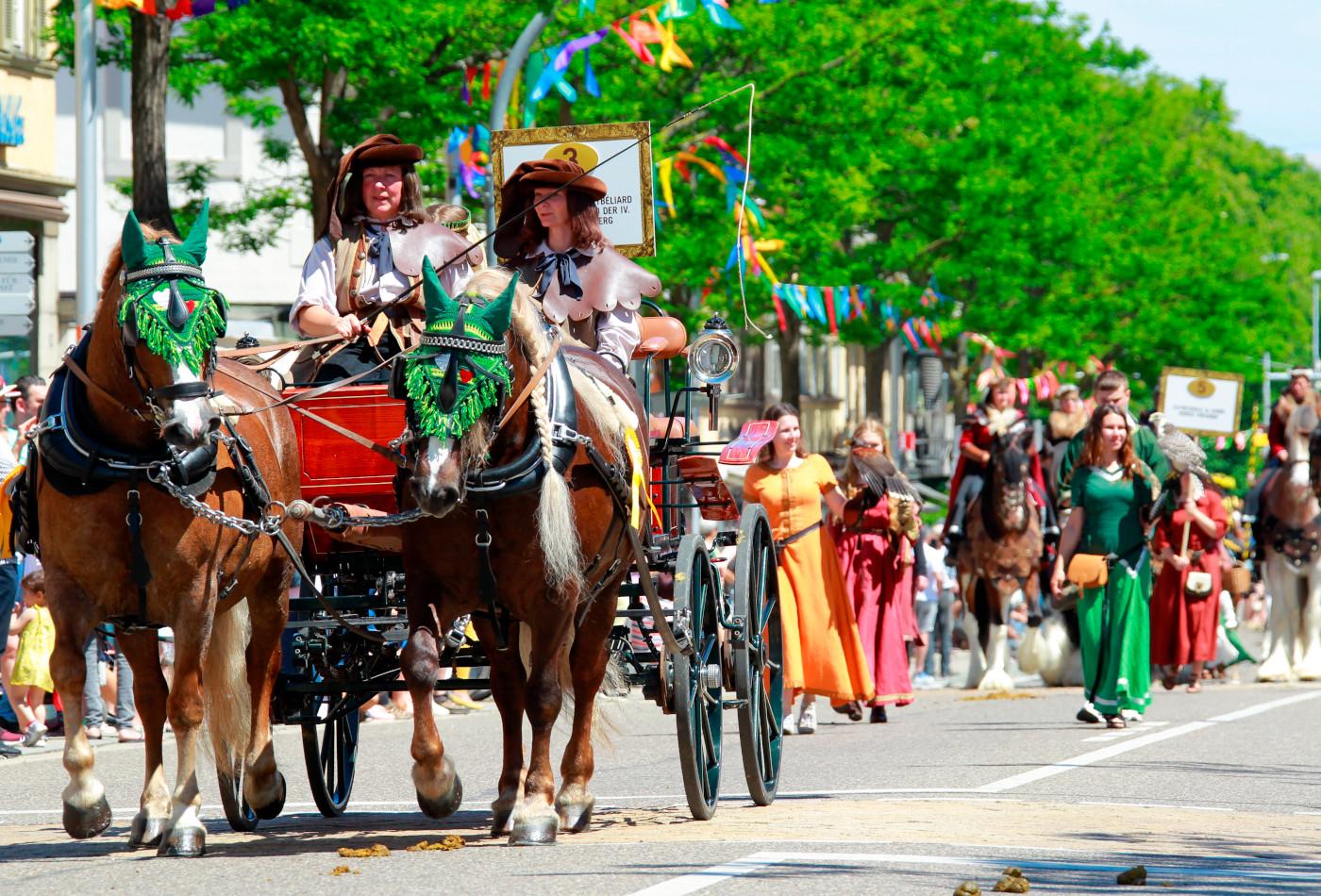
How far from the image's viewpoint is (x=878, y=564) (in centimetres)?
1672

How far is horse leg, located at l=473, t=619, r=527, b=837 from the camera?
891 centimetres

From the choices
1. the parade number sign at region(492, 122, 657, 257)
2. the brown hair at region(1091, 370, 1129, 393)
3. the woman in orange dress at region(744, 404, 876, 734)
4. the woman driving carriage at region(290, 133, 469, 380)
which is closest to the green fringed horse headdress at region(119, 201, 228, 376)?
the woman driving carriage at region(290, 133, 469, 380)

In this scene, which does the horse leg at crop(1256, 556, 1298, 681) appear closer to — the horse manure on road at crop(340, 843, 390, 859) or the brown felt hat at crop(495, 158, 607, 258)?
the brown felt hat at crop(495, 158, 607, 258)

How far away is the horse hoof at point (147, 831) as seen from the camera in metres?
8.47

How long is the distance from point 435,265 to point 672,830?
8.35 ft

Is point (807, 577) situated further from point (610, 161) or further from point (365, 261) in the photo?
point (365, 261)

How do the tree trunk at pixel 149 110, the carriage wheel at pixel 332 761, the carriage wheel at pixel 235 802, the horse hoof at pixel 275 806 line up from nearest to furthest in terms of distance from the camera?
the carriage wheel at pixel 235 802 → the horse hoof at pixel 275 806 → the carriage wheel at pixel 332 761 → the tree trunk at pixel 149 110

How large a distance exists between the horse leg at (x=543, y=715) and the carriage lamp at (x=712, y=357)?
2.22m

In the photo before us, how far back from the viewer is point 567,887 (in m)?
7.28

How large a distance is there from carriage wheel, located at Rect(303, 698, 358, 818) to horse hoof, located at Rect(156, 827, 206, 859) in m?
1.56

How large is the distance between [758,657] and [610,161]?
5.08 m

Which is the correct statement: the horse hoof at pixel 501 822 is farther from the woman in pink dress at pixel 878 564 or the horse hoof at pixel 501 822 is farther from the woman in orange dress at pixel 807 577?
the woman in pink dress at pixel 878 564

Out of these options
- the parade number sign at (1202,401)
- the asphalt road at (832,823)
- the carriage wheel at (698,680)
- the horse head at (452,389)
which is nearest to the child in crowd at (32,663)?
the asphalt road at (832,823)

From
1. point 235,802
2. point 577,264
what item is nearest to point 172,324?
point 235,802
